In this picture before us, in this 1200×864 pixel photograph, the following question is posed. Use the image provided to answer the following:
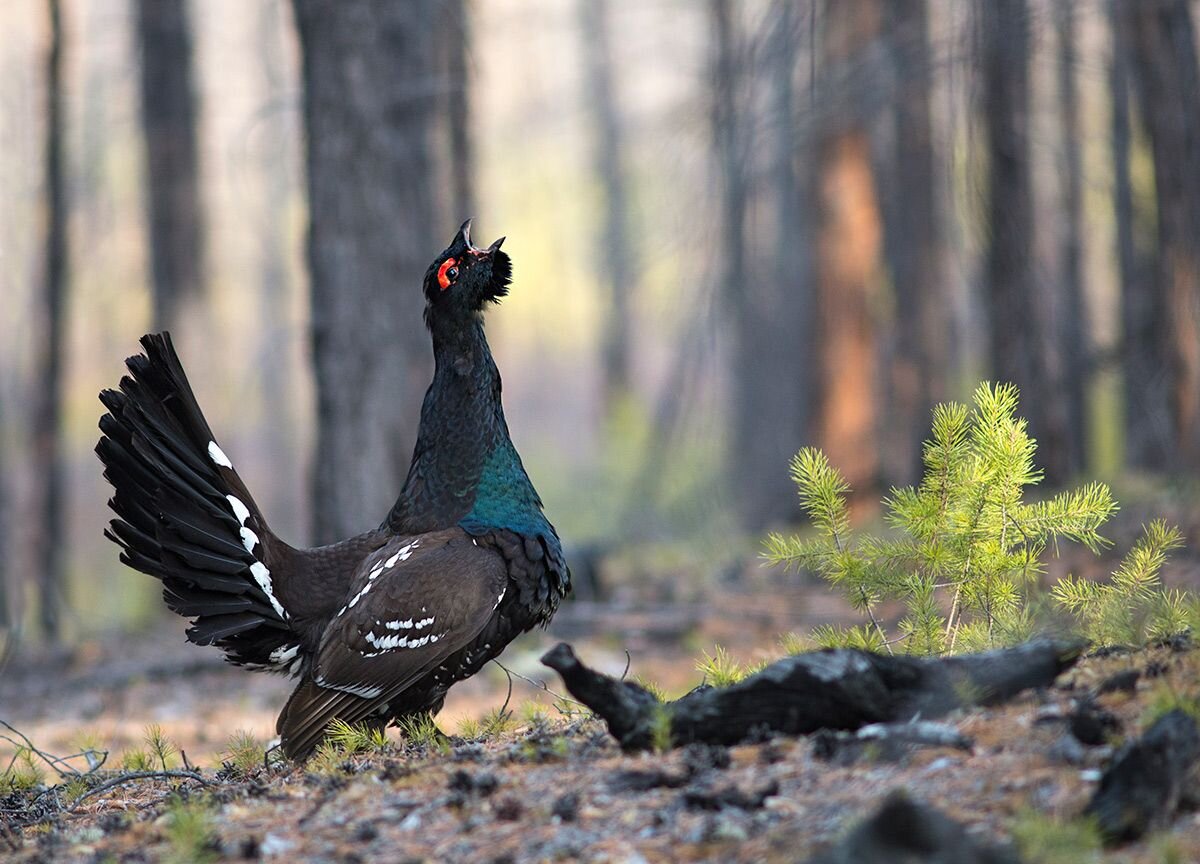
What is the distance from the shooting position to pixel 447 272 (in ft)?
20.7

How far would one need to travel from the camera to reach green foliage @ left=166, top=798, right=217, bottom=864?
3.66 m

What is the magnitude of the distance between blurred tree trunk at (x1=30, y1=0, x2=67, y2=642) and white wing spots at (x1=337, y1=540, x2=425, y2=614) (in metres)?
9.98

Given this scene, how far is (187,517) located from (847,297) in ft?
35.8

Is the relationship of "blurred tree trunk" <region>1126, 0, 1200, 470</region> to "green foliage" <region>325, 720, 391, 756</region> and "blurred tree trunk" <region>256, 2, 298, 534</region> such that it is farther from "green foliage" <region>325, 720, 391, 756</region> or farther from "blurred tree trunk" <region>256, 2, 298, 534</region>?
"blurred tree trunk" <region>256, 2, 298, 534</region>

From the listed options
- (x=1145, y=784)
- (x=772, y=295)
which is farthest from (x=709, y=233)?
(x=772, y=295)

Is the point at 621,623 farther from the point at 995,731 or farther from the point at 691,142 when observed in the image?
the point at 995,731

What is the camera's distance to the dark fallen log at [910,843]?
2896mm

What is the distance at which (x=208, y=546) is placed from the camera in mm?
5867

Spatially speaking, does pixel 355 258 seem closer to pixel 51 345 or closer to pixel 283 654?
pixel 283 654

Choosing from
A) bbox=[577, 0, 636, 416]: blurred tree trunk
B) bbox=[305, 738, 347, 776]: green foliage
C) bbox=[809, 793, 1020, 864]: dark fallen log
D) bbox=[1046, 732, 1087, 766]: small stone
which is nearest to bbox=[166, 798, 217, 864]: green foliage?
bbox=[305, 738, 347, 776]: green foliage

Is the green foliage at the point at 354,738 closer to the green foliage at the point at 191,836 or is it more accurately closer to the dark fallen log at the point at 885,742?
the green foliage at the point at 191,836

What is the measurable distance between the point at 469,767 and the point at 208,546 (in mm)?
2107

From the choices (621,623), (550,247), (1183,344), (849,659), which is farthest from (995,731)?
(550,247)

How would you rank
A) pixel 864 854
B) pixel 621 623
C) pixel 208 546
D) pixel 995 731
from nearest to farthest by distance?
pixel 864 854 < pixel 995 731 < pixel 208 546 < pixel 621 623
